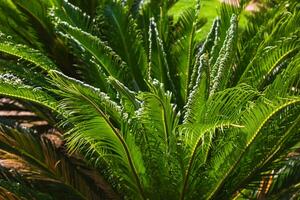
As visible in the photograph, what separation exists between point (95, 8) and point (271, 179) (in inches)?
105

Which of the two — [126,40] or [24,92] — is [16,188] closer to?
[24,92]

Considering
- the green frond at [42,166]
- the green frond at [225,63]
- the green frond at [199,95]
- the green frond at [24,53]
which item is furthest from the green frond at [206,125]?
the green frond at [24,53]

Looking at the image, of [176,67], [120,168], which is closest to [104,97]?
[120,168]

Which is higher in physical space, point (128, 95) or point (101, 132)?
point (128, 95)

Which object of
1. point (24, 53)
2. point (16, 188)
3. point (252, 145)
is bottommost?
point (16, 188)

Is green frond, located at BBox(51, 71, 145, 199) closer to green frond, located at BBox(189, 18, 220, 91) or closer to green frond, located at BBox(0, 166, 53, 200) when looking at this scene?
green frond, located at BBox(0, 166, 53, 200)

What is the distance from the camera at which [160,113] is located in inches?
136

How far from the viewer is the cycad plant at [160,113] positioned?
11.4 ft

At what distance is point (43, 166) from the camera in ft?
13.0

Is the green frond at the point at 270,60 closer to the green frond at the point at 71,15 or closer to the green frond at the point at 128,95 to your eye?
the green frond at the point at 128,95

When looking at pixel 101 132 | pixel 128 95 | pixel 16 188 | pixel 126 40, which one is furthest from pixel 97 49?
pixel 16 188

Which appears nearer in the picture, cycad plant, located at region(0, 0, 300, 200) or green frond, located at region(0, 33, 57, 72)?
cycad plant, located at region(0, 0, 300, 200)

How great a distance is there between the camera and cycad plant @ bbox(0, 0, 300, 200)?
3467 millimetres

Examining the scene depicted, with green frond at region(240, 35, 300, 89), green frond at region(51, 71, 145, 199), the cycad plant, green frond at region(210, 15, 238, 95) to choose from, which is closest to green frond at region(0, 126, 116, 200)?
the cycad plant
